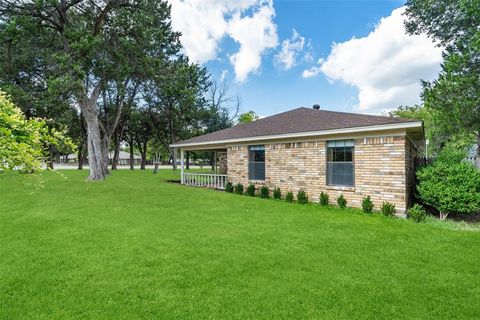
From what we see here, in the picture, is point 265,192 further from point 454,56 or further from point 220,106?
point 220,106

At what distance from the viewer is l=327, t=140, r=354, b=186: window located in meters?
9.61

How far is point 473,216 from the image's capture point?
28.8 feet

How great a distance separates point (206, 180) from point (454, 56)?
1408 centimetres

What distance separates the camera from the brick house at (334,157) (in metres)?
8.54

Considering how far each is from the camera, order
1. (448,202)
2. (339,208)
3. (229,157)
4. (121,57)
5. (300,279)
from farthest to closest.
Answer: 1. (121,57)
2. (229,157)
3. (339,208)
4. (448,202)
5. (300,279)

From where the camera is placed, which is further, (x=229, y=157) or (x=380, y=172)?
(x=229, y=157)

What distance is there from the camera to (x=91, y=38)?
14.1 metres

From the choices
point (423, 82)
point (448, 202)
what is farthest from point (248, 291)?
point (423, 82)

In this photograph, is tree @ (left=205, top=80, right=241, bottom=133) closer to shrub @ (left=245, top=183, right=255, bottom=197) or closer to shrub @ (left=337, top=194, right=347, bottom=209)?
shrub @ (left=245, top=183, right=255, bottom=197)

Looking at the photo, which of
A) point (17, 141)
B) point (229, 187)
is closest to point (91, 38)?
point (229, 187)

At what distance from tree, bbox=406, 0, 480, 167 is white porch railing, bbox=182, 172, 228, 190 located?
11.6 m

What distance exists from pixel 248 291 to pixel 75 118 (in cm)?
3662

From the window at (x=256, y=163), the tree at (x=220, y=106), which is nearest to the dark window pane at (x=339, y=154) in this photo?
the window at (x=256, y=163)

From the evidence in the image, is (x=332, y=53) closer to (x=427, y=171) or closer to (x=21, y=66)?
(x=427, y=171)
